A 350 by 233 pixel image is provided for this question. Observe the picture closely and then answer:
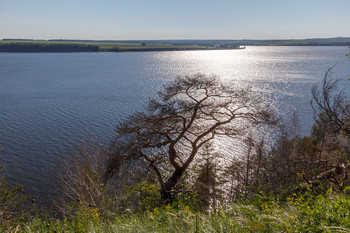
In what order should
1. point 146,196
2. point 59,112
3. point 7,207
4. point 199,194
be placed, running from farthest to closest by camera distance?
point 59,112, point 199,194, point 146,196, point 7,207

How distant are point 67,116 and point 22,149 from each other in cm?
941

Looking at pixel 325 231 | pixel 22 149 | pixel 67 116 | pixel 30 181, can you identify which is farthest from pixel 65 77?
pixel 325 231

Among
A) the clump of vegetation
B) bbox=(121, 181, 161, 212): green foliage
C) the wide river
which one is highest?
the clump of vegetation

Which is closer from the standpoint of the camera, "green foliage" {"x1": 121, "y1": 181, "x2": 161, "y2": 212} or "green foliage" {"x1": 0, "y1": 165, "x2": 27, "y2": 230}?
"green foliage" {"x1": 0, "y1": 165, "x2": 27, "y2": 230}

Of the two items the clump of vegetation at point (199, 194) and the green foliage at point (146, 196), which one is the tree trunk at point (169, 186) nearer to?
the clump of vegetation at point (199, 194)

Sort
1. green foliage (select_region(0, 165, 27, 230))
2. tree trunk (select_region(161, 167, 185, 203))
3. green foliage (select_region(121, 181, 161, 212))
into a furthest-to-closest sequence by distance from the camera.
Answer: tree trunk (select_region(161, 167, 185, 203)) < green foliage (select_region(121, 181, 161, 212)) < green foliage (select_region(0, 165, 27, 230))

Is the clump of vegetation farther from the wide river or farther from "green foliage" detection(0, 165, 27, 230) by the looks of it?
the wide river

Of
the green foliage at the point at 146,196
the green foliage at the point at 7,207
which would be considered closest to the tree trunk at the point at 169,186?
the green foliage at the point at 146,196

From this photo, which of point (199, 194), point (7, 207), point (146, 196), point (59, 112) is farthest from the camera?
point (59, 112)

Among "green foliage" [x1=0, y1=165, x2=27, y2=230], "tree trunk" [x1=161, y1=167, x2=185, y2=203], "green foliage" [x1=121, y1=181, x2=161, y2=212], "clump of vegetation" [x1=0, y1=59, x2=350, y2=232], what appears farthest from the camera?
"tree trunk" [x1=161, y1=167, x2=185, y2=203]

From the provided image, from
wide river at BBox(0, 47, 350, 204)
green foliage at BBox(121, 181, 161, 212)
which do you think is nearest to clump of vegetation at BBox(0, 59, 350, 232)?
green foliage at BBox(121, 181, 161, 212)

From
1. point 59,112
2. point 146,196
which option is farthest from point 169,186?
point 59,112

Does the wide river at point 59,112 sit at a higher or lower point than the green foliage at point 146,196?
lower

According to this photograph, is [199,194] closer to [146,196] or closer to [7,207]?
[146,196]
